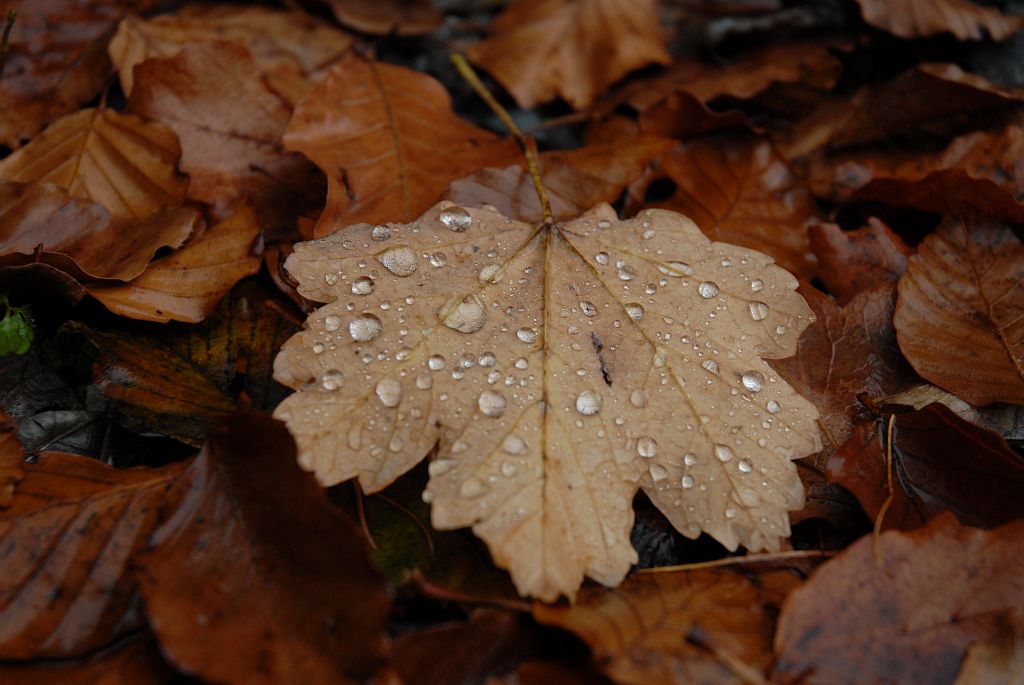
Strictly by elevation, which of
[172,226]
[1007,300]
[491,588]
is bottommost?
[491,588]

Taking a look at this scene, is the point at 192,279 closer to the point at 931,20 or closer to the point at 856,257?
the point at 856,257

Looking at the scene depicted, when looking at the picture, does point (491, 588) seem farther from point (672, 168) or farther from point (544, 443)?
point (672, 168)

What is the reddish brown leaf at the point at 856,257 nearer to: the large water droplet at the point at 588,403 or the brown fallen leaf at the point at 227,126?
the large water droplet at the point at 588,403

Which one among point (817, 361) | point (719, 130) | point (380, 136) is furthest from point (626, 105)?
point (817, 361)

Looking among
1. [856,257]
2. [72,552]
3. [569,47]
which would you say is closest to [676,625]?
[72,552]

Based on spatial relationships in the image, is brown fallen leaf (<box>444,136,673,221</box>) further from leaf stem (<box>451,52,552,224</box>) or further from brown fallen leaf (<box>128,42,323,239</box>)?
brown fallen leaf (<box>128,42,323,239</box>)

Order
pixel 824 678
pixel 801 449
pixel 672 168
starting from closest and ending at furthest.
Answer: pixel 824 678 < pixel 801 449 < pixel 672 168
